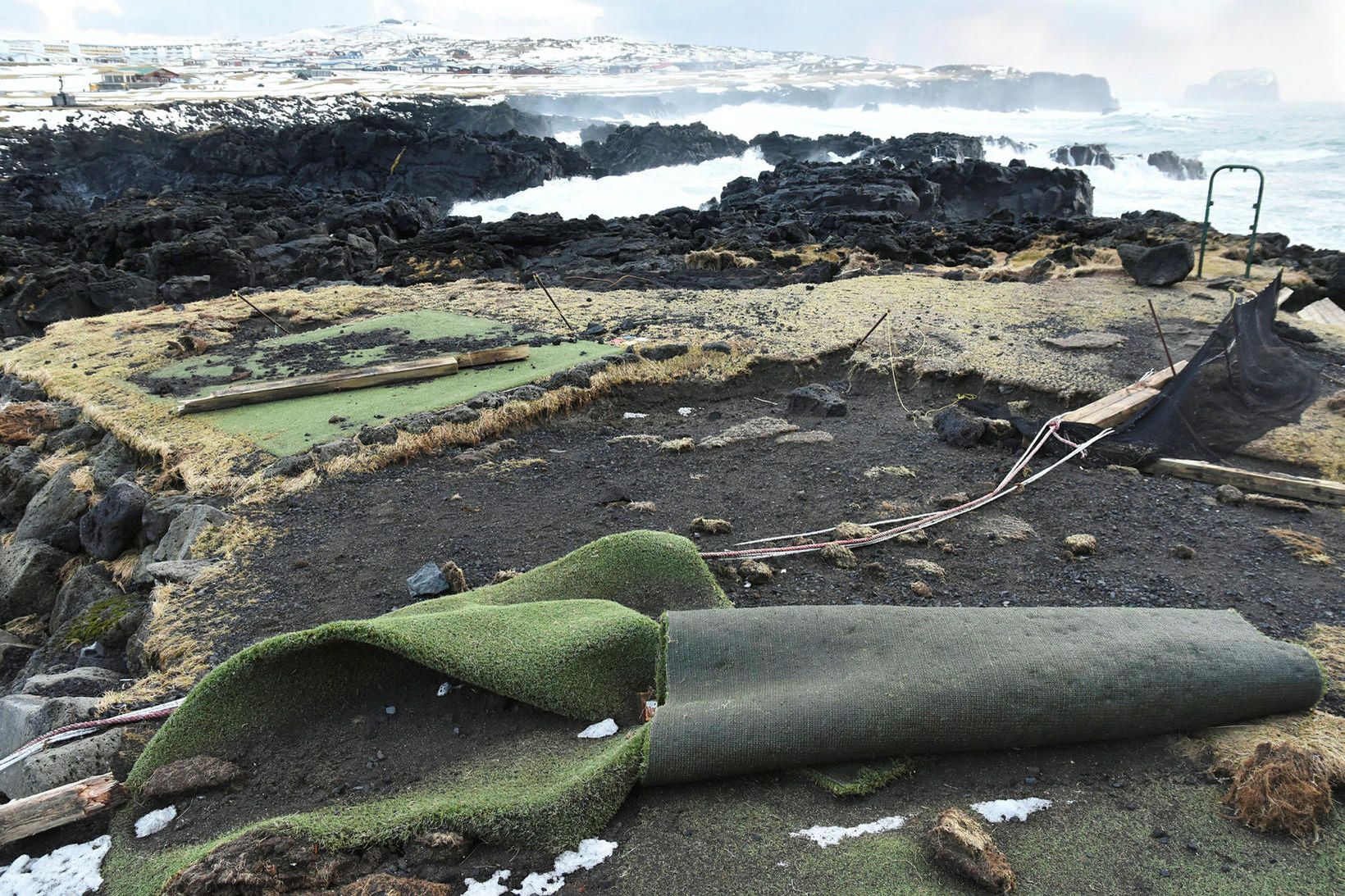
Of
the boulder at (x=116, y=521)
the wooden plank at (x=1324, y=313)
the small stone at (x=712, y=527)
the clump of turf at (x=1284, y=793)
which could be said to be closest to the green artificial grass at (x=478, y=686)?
the small stone at (x=712, y=527)

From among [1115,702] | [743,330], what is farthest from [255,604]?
[743,330]

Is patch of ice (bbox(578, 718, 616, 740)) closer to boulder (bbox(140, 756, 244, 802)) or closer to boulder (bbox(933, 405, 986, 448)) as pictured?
boulder (bbox(140, 756, 244, 802))

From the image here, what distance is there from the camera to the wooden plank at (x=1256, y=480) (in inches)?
191

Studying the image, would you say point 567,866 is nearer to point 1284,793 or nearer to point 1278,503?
point 1284,793

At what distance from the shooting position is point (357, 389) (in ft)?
23.3

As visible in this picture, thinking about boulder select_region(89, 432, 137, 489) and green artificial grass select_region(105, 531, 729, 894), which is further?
boulder select_region(89, 432, 137, 489)

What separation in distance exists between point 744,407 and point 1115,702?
4729 millimetres

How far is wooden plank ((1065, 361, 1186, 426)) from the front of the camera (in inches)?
230

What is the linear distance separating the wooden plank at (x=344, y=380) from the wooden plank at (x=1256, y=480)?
533 centimetres

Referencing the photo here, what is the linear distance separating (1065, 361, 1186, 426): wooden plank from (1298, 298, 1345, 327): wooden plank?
11.1 ft

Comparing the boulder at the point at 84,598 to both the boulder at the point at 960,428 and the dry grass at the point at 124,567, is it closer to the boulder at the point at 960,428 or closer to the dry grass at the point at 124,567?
the dry grass at the point at 124,567

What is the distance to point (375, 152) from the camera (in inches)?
1389

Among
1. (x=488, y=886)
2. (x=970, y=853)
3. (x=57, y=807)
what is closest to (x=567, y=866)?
(x=488, y=886)

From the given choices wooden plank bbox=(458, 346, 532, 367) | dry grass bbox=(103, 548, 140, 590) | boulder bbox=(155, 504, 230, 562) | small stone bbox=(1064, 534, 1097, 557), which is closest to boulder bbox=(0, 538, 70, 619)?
dry grass bbox=(103, 548, 140, 590)
